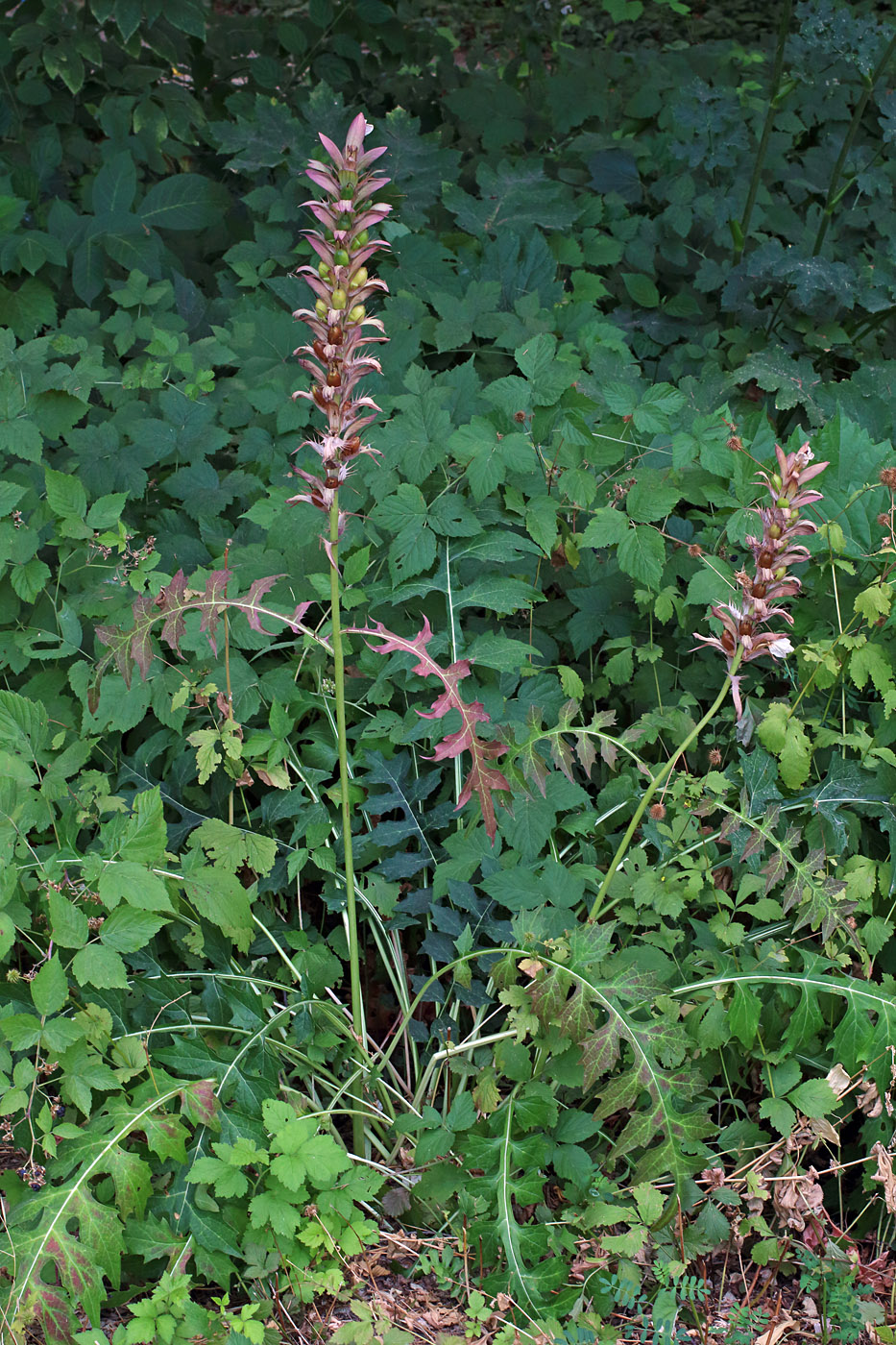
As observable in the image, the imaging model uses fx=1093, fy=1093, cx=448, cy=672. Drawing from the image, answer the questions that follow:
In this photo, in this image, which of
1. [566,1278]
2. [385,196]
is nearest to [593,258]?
[385,196]

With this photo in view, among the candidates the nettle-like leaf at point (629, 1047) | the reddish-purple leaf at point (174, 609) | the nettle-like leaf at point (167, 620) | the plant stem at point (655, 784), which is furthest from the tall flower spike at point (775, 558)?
the reddish-purple leaf at point (174, 609)

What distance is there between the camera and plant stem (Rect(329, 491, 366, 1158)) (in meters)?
1.85

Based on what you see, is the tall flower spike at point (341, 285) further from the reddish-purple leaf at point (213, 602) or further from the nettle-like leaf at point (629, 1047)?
the nettle-like leaf at point (629, 1047)

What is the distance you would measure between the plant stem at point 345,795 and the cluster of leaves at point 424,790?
60mm

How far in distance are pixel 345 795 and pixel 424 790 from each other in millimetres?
478

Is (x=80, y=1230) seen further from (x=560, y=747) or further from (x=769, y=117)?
(x=769, y=117)

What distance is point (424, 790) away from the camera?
248 cm

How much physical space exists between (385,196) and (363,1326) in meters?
3.08

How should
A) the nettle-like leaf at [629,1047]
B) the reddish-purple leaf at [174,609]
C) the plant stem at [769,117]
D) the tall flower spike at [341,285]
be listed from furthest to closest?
1. the plant stem at [769,117]
2. the reddish-purple leaf at [174,609]
3. the nettle-like leaf at [629,1047]
4. the tall flower spike at [341,285]

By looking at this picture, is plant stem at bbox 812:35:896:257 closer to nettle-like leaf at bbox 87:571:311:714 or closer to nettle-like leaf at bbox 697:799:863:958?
nettle-like leaf at bbox 697:799:863:958

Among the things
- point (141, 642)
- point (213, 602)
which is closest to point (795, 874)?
point (213, 602)

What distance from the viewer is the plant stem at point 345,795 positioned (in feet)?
6.07

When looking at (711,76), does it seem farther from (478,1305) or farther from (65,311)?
(478,1305)

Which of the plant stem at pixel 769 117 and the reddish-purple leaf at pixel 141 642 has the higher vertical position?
the plant stem at pixel 769 117
